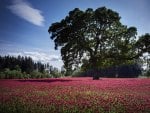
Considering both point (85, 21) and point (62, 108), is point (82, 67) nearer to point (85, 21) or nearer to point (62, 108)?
point (85, 21)

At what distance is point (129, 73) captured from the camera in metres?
125

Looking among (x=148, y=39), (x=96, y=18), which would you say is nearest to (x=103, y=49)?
(x=96, y=18)

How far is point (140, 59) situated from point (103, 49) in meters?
7.62

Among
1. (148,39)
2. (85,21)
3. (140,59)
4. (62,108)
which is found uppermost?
(85,21)

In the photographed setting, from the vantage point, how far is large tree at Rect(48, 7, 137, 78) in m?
41.4

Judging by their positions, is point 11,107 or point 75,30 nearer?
point 11,107

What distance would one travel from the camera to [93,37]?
43188 millimetres

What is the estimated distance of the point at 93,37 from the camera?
43188 mm

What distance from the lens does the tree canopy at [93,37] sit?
41.4m

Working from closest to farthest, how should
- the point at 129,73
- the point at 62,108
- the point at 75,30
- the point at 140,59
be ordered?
1. the point at 62,108
2. the point at 75,30
3. the point at 140,59
4. the point at 129,73

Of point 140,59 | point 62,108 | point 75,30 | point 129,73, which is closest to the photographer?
point 62,108

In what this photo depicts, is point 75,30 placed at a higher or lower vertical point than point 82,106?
higher

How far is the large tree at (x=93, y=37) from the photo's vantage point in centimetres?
4141

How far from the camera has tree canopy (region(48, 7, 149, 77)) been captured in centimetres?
4144
